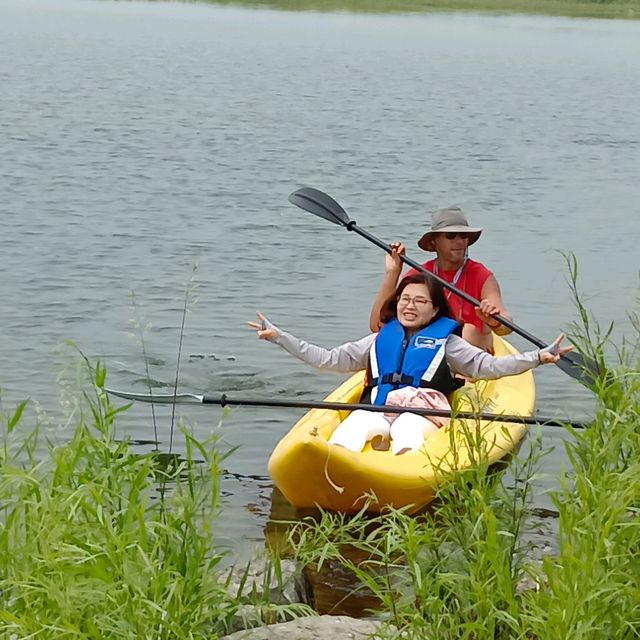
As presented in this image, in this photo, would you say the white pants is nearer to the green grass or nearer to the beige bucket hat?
the beige bucket hat

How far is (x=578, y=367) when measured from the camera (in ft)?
15.8

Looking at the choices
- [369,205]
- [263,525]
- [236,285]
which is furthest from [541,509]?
[369,205]

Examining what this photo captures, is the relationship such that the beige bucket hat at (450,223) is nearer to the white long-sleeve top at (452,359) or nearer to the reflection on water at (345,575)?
the white long-sleeve top at (452,359)

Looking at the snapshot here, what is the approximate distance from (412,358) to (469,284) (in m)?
1.08

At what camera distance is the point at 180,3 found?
48.5m

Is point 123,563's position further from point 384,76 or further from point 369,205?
point 384,76

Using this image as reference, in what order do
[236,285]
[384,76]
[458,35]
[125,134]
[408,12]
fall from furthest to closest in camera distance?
1. [408,12]
2. [458,35]
3. [384,76]
4. [125,134]
5. [236,285]

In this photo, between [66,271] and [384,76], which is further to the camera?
[384,76]

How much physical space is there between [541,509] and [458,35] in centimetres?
3324

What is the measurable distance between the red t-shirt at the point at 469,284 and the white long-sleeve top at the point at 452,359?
2.69 ft

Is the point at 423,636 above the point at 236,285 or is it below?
above

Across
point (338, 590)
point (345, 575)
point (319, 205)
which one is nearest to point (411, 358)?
point (345, 575)


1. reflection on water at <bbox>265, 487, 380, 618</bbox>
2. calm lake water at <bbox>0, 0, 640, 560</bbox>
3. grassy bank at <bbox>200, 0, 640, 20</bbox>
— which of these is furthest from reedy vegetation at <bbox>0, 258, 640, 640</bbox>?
grassy bank at <bbox>200, 0, 640, 20</bbox>

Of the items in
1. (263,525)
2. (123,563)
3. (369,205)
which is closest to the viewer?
(123,563)
